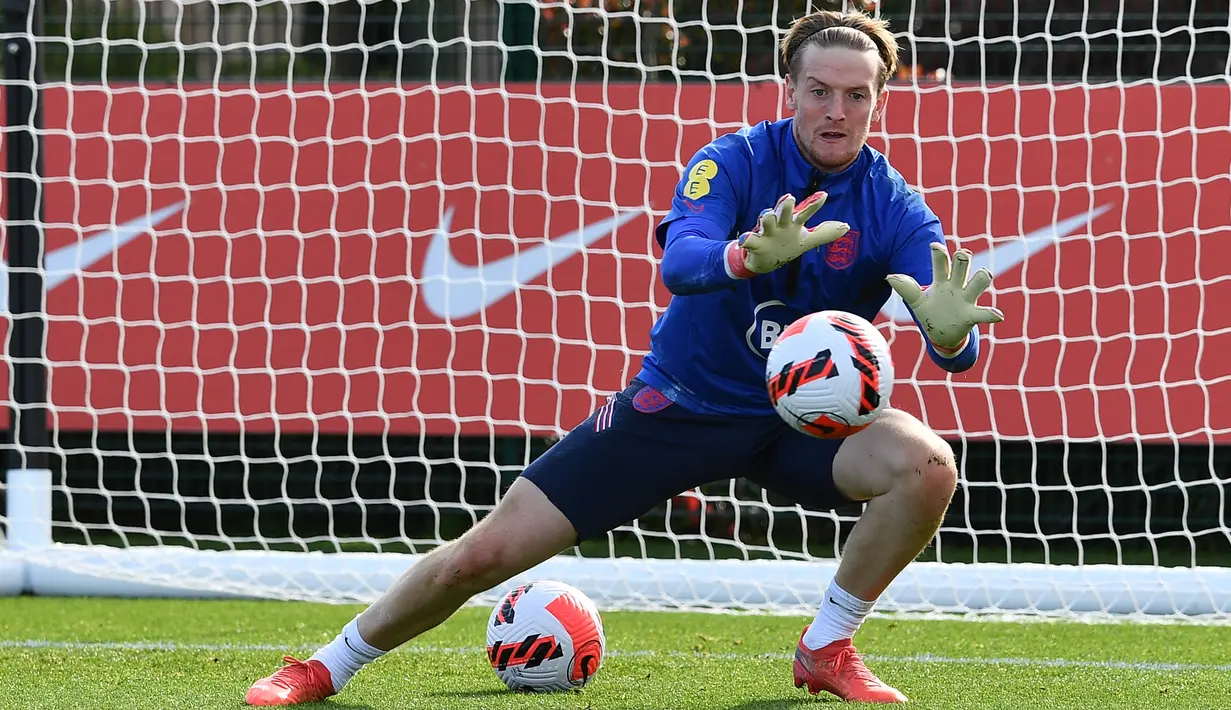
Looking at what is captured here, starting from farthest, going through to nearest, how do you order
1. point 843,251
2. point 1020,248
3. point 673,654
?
point 1020,248 → point 673,654 → point 843,251

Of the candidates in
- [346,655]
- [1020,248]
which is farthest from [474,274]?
[346,655]

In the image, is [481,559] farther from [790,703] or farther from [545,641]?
[790,703]

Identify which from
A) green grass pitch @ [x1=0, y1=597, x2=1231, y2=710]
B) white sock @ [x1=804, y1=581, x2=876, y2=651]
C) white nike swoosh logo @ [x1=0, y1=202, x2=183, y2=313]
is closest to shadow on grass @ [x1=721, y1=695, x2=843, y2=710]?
green grass pitch @ [x1=0, y1=597, x2=1231, y2=710]

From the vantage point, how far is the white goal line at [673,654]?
4613 millimetres

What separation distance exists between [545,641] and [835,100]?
1.53 meters

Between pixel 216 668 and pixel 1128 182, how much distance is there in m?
4.03

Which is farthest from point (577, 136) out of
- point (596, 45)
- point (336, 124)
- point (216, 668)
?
point (216, 668)

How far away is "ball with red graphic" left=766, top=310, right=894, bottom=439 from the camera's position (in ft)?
10.6

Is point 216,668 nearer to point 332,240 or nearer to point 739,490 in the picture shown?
point 332,240

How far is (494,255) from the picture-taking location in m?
6.63

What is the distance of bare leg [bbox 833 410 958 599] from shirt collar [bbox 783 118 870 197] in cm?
56

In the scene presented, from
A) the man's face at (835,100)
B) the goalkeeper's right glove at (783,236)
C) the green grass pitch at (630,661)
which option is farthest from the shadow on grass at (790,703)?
the man's face at (835,100)

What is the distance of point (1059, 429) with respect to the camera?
642 cm

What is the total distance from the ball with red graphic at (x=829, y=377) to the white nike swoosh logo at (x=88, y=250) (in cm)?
410
